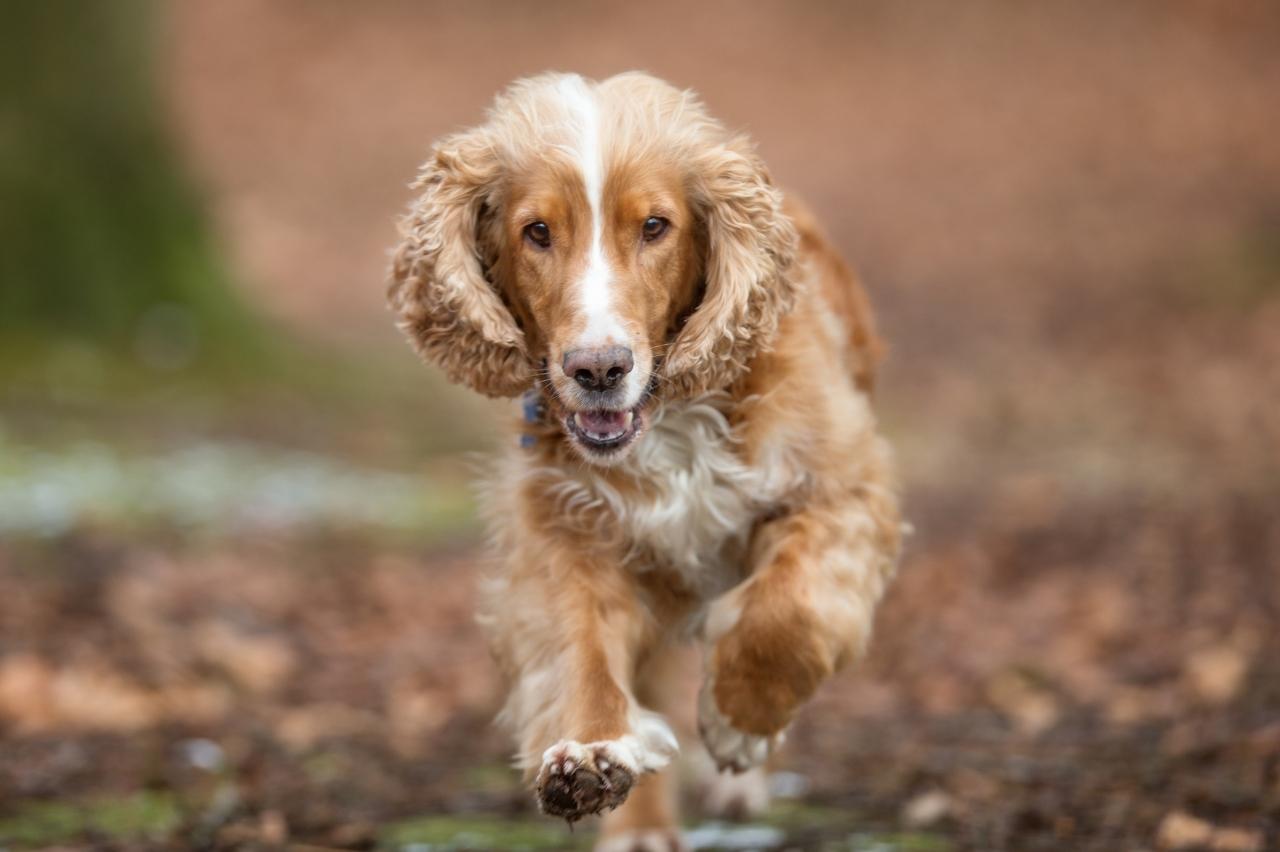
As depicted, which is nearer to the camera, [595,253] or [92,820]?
[595,253]

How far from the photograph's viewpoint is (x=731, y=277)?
407cm

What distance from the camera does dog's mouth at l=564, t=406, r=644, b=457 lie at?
3.90 meters

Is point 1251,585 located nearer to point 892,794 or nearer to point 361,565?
point 892,794

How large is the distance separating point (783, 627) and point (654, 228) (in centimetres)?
108

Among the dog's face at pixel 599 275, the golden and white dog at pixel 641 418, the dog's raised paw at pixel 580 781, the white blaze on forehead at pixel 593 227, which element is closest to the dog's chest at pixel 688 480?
the golden and white dog at pixel 641 418

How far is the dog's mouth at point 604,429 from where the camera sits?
390cm

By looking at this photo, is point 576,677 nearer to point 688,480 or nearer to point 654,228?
point 688,480

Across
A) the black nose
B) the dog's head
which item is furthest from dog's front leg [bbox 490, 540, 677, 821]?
the black nose

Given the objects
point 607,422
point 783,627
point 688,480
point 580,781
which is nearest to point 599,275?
point 607,422

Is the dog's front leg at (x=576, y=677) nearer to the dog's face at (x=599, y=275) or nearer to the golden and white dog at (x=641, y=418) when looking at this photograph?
the golden and white dog at (x=641, y=418)

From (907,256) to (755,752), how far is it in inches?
520

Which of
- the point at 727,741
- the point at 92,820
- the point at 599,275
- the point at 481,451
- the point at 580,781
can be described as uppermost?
the point at 481,451

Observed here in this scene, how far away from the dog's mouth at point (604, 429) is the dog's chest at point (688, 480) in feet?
1.07

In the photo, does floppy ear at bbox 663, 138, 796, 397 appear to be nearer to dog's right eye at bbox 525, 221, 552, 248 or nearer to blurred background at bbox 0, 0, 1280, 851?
dog's right eye at bbox 525, 221, 552, 248
